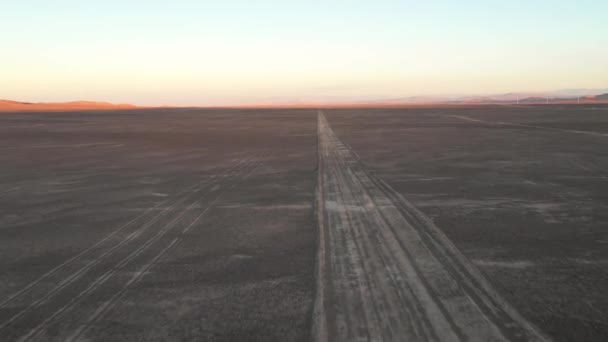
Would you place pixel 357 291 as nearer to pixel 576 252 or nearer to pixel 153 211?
A: pixel 576 252

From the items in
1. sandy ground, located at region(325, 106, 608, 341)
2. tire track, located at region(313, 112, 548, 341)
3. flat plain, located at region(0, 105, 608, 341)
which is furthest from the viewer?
sandy ground, located at region(325, 106, 608, 341)

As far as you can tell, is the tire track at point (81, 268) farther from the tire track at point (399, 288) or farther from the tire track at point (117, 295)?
the tire track at point (399, 288)

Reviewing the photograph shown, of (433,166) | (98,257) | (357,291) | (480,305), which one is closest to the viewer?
(480,305)

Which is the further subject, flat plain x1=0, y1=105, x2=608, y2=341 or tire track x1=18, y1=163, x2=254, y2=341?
flat plain x1=0, y1=105, x2=608, y2=341

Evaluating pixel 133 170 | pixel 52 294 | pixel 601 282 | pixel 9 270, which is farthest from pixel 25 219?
pixel 601 282

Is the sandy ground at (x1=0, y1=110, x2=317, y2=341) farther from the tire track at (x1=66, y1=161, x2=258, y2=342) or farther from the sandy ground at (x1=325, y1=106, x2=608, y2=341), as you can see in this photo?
the sandy ground at (x1=325, y1=106, x2=608, y2=341)

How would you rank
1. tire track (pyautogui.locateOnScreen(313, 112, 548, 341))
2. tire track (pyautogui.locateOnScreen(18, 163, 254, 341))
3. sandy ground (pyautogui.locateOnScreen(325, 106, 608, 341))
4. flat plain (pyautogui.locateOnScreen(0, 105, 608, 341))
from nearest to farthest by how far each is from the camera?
tire track (pyautogui.locateOnScreen(313, 112, 548, 341))
tire track (pyautogui.locateOnScreen(18, 163, 254, 341))
flat plain (pyautogui.locateOnScreen(0, 105, 608, 341))
sandy ground (pyautogui.locateOnScreen(325, 106, 608, 341))

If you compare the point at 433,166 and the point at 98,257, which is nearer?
the point at 98,257

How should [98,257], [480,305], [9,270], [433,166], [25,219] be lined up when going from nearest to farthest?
[480,305]
[9,270]
[98,257]
[25,219]
[433,166]

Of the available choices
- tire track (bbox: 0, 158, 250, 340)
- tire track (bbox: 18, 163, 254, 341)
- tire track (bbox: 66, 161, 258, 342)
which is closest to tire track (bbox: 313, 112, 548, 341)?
tire track (bbox: 66, 161, 258, 342)
